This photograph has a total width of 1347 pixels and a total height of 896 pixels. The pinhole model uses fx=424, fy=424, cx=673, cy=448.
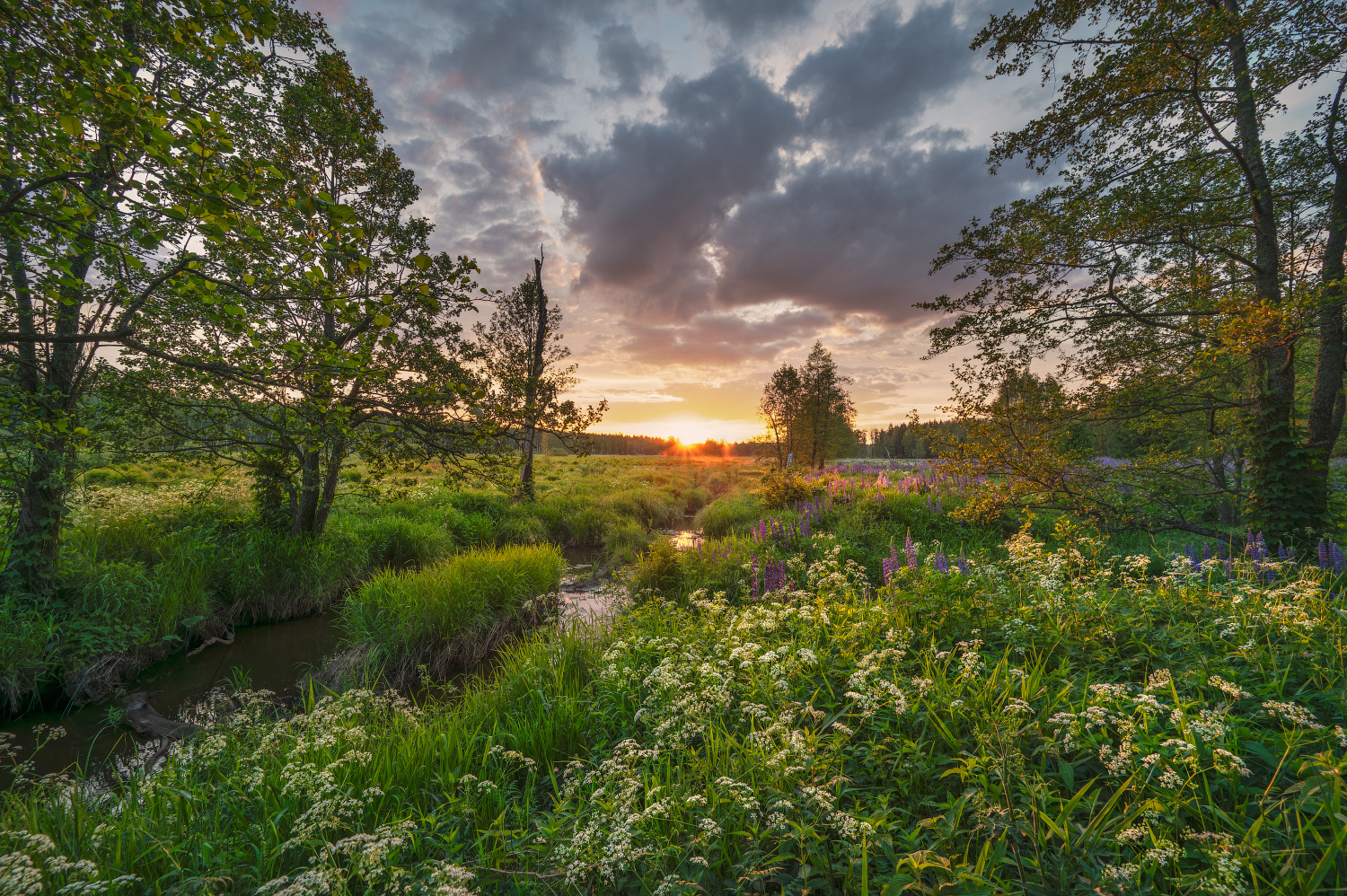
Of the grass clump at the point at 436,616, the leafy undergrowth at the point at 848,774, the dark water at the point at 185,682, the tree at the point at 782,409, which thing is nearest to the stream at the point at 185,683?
the dark water at the point at 185,682

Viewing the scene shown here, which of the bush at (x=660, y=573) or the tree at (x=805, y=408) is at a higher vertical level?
the tree at (x=805, y=408)

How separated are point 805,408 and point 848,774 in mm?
32314

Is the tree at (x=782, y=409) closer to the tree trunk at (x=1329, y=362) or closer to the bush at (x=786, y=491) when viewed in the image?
the bush at (x=786, y=491)

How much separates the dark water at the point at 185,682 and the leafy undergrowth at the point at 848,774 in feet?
6.11

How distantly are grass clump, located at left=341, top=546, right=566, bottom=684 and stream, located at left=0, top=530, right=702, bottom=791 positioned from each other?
2.76 ft

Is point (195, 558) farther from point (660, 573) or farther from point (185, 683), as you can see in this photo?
point (660, 573)

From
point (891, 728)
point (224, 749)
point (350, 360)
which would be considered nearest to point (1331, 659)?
point (891, 728)

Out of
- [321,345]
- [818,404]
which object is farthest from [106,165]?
[818,404]

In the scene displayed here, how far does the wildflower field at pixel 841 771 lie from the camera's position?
1.90m

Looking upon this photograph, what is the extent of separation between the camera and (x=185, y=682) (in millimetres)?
6406

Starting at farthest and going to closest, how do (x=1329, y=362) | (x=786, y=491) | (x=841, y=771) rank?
(x=786, y=491)
(x=1329, y=362)
(x=841, y=771)

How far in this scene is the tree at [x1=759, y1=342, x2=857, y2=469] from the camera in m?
32.7

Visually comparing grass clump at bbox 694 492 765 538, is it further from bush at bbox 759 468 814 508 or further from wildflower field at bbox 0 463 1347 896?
wildflower field at bbox 0 463 1347 896

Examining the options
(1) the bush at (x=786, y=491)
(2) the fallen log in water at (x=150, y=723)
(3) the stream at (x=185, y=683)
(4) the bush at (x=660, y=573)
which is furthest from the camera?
(1) the bush at (x=786, y=491)
